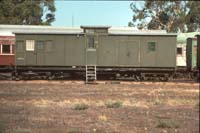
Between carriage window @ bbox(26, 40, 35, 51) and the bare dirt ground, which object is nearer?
the bare dirt ground

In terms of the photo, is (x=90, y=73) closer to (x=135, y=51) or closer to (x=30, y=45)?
(x=135, y=51)

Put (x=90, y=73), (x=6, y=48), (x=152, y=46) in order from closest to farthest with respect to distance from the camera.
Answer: (x=90, y=73), (x=152, y=46), (x=6, y=48)

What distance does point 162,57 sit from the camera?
37625mm

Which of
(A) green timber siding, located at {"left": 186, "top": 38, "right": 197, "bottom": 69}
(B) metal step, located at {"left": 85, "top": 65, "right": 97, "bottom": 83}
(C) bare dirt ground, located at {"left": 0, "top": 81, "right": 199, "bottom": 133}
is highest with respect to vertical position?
(A) green timber siding, located at {"left": 186, "top": 38, "right": 197, "bottom": 69}

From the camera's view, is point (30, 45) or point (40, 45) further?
point (30, 45)

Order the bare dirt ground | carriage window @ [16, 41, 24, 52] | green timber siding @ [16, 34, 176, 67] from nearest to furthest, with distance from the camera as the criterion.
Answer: the bare dirt ground, green timber siding @ [16, 34, 176, 67], carriage window @ [16, 41, 24, 52]

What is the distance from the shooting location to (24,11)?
238 ft

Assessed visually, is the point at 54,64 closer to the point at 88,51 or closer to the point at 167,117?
the point at 88,51

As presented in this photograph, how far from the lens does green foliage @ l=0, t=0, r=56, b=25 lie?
2752 inches

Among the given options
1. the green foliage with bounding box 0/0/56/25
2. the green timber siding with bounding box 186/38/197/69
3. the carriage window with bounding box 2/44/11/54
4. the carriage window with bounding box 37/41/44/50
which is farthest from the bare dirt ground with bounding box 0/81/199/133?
the green foliage with bounding box 0/0/56/25

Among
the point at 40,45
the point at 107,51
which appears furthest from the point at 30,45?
the point at 107,51

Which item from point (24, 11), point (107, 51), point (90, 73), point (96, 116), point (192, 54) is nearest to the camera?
point (96, 116)

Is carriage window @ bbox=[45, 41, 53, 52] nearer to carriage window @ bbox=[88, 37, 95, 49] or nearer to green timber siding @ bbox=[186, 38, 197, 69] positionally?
carriage window @ bbox=[88, 37, 95, 49]

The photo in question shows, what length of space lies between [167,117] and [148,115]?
2.31ft
